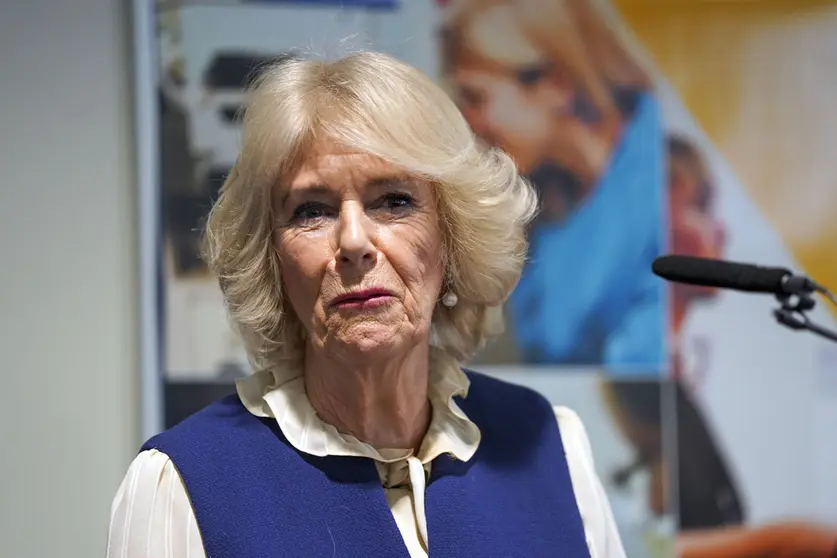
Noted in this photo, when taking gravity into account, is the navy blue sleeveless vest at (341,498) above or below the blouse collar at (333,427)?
below

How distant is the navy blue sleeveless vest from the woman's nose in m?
0.24

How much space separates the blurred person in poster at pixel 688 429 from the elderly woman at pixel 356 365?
1.45ft

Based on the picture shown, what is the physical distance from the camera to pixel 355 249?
98cm

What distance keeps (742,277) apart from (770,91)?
2.96 ft

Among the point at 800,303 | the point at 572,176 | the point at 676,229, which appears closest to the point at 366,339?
the point at 800,303

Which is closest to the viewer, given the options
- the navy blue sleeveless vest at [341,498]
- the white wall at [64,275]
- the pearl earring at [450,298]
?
the navy blue sleeveless vest at [341,498]

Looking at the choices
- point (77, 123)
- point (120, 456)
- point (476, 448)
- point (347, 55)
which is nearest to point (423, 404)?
point (476, 448)

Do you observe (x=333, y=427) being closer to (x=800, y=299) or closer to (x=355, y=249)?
(x=355, y=249)

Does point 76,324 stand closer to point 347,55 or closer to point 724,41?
point 347,55

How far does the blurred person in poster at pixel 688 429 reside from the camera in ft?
5.30

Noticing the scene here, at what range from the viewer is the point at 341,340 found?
1.00m

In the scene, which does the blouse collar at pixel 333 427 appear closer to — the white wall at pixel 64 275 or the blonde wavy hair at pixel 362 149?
the blonde wavy hair at pixel 362 149

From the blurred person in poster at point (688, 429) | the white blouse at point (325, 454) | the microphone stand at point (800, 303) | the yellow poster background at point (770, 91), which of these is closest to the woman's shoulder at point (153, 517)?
the white blouse at point (325, 454)

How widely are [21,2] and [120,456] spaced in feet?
2.71
